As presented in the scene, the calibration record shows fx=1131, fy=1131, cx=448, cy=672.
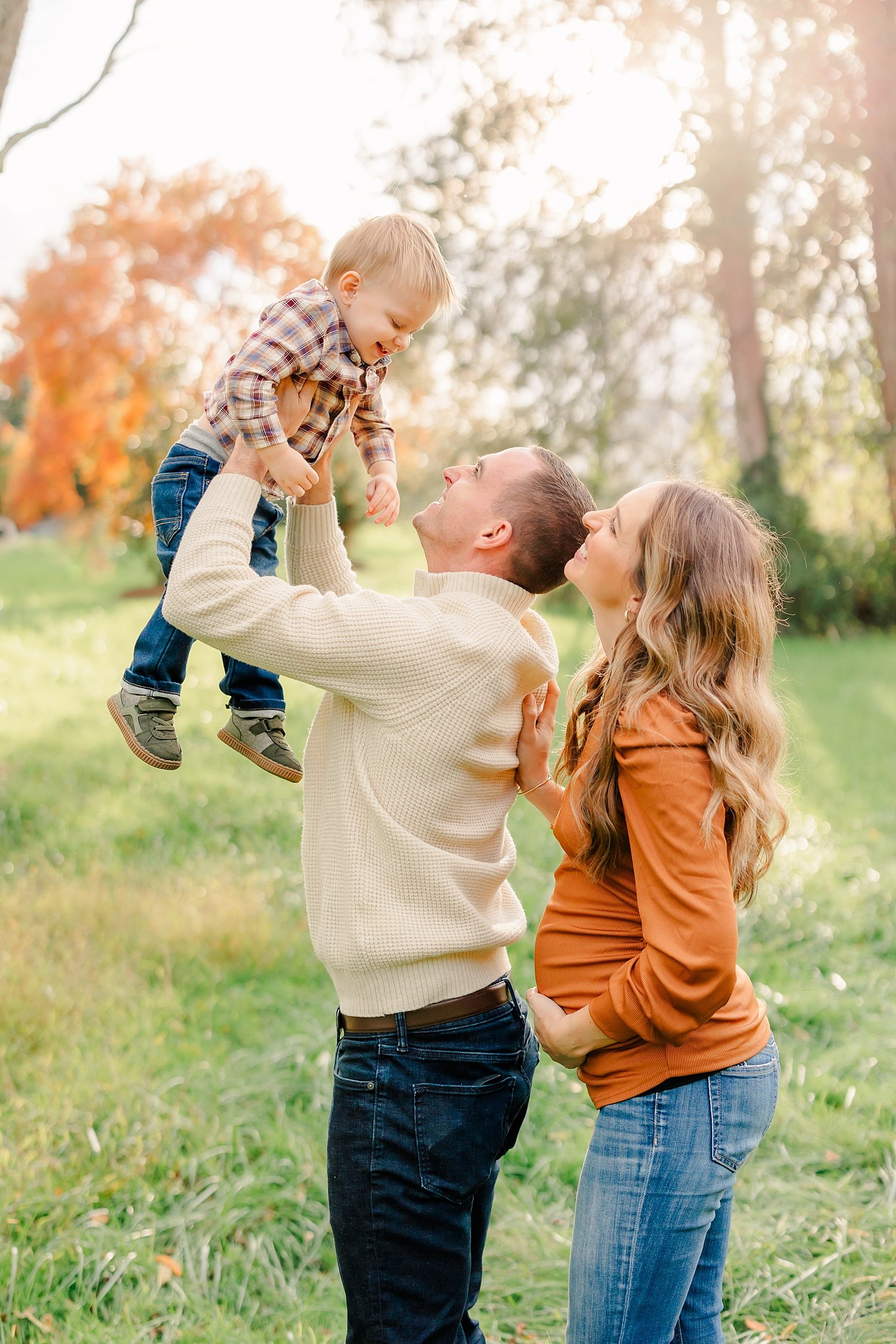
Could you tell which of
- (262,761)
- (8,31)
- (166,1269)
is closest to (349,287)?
(262,761)

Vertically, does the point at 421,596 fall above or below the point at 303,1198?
above

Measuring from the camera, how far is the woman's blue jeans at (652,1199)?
5.88 feet

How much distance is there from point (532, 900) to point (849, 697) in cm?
698

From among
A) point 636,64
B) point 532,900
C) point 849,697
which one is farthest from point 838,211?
point 532,900

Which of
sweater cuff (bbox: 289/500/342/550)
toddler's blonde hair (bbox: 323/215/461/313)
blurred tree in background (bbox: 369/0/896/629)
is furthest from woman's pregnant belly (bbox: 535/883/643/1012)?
blurred tree in background (bbox: 369/0/896/629)

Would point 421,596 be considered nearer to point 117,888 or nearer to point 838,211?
point 117,888

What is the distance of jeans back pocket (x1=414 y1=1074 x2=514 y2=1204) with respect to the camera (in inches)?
75.4

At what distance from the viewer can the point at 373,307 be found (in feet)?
6.66

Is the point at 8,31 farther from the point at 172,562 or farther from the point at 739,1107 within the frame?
the point at 739,1107

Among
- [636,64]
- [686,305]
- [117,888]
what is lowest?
[117,888]

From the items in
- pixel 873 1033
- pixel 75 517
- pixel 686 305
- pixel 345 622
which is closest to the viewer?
pixel 345 622

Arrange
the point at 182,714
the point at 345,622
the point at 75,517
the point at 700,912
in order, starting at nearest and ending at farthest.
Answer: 1. the point at 700,912
2. the point at 345,622
3. the point at 182,714
4. the point at 75,517

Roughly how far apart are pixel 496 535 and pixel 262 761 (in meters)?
0.66

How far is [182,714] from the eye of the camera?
28.8 ft
